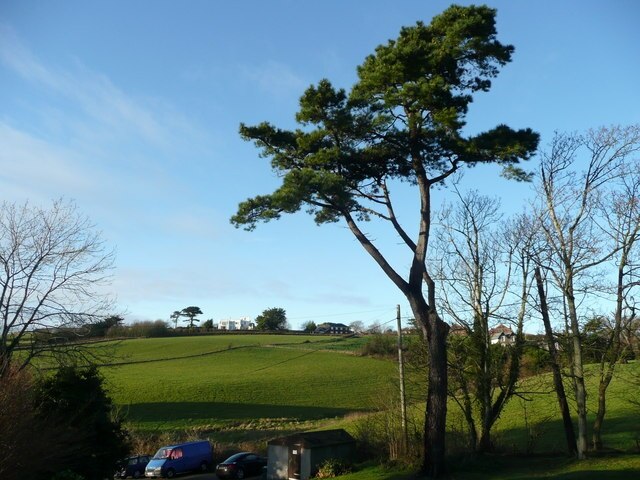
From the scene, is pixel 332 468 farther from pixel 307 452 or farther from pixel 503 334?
pixel 503 334

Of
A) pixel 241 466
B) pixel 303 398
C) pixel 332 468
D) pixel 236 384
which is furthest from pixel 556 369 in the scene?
pixel 236 384

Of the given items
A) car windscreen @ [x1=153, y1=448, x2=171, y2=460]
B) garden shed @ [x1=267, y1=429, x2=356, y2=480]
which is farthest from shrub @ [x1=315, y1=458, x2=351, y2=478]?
car windscreen @ [x1=153, y1=448, x2=171, y2=460]

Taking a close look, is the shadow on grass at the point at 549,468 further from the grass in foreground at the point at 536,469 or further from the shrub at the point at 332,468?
the shrub at the point at 332,468

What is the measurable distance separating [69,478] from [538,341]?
1611 centimetres

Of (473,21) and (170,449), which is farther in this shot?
(170,449)

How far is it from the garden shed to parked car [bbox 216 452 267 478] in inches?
152

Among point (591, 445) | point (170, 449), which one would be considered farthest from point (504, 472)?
point (170, 449)

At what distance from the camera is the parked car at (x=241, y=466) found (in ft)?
102

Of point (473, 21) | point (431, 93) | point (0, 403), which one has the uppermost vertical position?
point (473, 21)

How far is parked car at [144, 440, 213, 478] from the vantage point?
109 ft

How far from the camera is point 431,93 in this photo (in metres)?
17.9

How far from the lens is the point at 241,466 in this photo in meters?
31.5

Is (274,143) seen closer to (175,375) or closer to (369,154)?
(369,154)

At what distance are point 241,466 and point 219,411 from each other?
2042 cm
